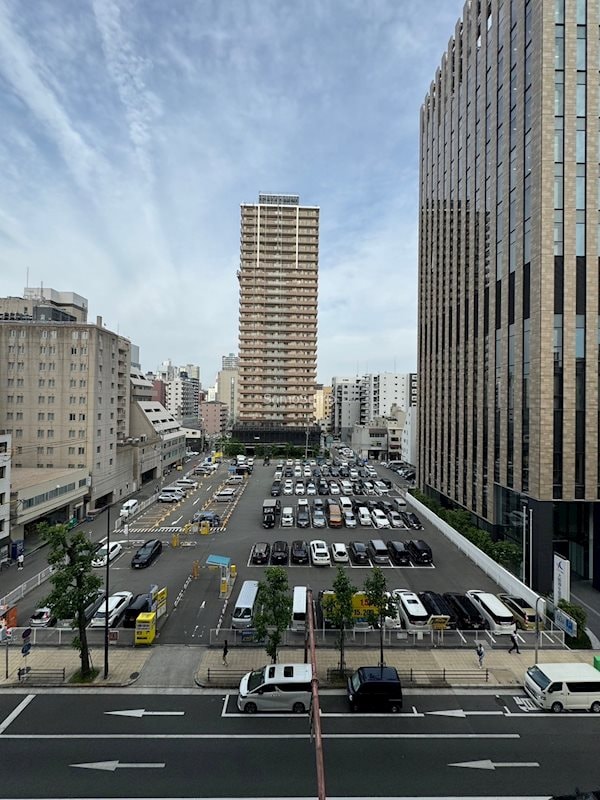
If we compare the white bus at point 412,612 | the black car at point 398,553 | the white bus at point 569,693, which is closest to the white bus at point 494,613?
the white bus at point 412,612

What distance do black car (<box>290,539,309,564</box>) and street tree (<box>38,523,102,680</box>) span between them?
16.6 metres

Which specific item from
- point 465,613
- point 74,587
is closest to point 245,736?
point 74,587

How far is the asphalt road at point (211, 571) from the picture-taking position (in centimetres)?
2341

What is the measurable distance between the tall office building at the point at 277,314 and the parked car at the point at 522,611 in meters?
77.3

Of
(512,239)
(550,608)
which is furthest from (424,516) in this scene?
(512,239)

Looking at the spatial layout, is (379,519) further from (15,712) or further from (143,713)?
(15,712)

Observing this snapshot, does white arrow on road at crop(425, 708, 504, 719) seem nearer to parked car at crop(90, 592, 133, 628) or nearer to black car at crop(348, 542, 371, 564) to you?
parked car at crop(90, 592, 133, 628)

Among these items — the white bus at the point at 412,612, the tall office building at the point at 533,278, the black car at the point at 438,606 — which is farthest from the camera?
the tall office building at the point at 533,278

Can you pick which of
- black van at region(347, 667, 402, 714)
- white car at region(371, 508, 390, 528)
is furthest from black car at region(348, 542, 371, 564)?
black van at region(347, 667, 402, 714)

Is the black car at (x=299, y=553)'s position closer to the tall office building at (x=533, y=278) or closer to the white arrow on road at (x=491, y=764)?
the tall office building at (x=533, y=278)

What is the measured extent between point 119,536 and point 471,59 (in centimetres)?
5360

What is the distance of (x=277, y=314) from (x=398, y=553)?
249 feet

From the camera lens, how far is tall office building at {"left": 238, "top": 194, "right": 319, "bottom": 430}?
10025cm

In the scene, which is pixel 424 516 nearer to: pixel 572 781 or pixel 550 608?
pixel 550 608
